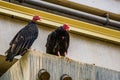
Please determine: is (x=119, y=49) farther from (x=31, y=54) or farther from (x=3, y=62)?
(x=31, y=54)

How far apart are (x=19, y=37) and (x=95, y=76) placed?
5.57 feet

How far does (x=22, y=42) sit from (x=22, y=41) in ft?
0.05

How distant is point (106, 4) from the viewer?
597cm

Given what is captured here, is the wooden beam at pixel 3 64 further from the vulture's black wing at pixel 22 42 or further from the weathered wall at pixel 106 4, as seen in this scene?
the weathered wall at pixel 106 4

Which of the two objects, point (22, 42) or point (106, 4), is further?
point (106, 4)

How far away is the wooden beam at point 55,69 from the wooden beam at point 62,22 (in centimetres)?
221

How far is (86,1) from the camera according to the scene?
587 cm

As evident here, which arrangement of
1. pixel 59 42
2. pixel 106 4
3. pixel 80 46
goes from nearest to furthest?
pixel 59 42 → pixel 80 46 → pixel 106 4

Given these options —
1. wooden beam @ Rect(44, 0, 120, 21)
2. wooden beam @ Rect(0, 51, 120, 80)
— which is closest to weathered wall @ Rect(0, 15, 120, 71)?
wooden beam @ Rect(44, 0, 120, 21)

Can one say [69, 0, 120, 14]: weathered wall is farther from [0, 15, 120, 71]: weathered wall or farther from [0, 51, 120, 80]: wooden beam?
[0, 51, 120, 80]: wooden beam

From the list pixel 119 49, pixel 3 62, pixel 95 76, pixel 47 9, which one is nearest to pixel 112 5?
pixel 119 49

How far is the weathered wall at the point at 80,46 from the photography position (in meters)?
5.12

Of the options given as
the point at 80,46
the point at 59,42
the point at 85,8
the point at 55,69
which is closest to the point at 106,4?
the point at 85,8

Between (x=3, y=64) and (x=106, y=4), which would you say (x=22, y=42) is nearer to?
(x=3, y=64)
